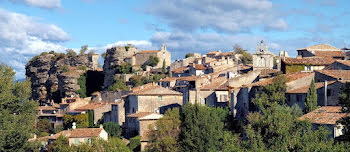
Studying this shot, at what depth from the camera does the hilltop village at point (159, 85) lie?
46.2m

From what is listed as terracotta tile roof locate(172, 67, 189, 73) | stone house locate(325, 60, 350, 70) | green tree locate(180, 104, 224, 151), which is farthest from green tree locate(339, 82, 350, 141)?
terracotta tile roof locate(172, 67, 189, 73)

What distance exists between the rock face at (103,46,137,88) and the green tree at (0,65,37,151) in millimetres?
34725

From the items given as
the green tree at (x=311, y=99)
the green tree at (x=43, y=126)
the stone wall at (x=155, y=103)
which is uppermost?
the green tree at (x=311, y=99)

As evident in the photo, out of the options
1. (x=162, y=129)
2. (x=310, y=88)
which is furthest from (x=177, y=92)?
(x=310, y=88)

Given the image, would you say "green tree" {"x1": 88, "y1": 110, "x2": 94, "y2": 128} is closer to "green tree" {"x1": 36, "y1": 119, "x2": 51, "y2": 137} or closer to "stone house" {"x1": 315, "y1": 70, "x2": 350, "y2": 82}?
"green tree" {"x1": 36, "y1": 119, "x2": 51, "y2": 137}

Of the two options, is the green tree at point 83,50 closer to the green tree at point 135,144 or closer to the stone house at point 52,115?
the stone house at point 52,115

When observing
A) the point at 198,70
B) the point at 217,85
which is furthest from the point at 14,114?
the point at 198,70

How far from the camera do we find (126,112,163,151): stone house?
56.3 meters

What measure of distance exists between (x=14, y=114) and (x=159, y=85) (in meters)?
25.8

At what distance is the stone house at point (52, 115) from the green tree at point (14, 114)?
15.6 m

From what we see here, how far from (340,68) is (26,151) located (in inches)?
1224

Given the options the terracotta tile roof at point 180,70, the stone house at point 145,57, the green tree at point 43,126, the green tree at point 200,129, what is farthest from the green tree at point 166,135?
the stone house at point 145,57

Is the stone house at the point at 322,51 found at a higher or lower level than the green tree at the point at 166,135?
higher

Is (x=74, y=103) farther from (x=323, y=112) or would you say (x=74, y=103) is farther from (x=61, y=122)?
(x=323, y=112)
